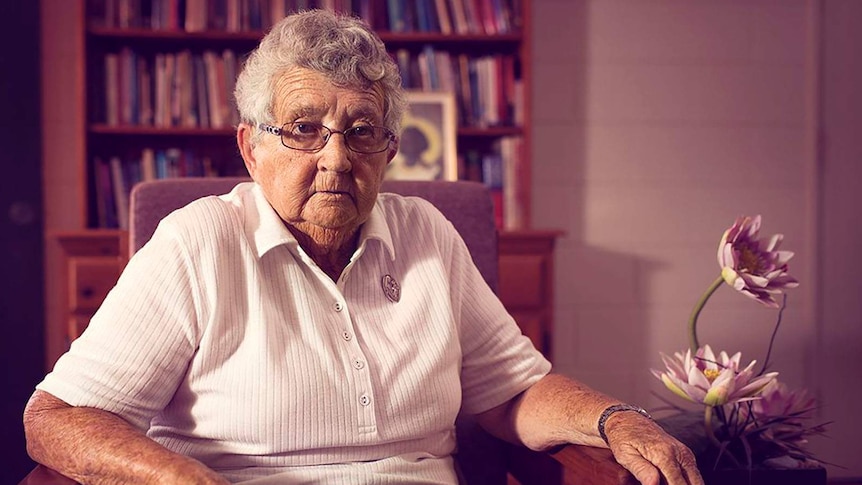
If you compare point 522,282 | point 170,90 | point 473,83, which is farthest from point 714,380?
point 170,90

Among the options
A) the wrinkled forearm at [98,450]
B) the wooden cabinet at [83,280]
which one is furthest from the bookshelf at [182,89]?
the wrinkled forearm at [98,450]

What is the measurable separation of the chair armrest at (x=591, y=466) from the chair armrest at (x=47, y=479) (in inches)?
27.4

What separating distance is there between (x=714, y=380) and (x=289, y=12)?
199cm

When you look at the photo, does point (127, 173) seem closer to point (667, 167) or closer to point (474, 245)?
point (474, 245)

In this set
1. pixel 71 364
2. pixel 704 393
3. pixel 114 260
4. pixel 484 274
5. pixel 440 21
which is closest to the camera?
pixel 71 364

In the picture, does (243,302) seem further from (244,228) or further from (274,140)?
(274,140)

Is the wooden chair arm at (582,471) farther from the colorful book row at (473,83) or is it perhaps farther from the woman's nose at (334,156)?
the colorful book row at (473,83)

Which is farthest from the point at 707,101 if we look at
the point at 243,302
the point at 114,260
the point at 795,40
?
the point at 243,302

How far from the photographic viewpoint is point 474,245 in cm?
158

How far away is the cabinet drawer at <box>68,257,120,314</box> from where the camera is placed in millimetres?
2439

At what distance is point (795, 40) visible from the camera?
3174 millimetres

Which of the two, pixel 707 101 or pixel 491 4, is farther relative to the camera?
pixel 707 101

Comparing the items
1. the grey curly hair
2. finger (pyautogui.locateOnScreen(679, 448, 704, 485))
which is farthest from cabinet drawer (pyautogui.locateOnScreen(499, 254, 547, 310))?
finger (pyautogui.locateOnScreen(679, 448, 704, 485))

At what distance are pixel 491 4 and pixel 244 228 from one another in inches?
72.3
